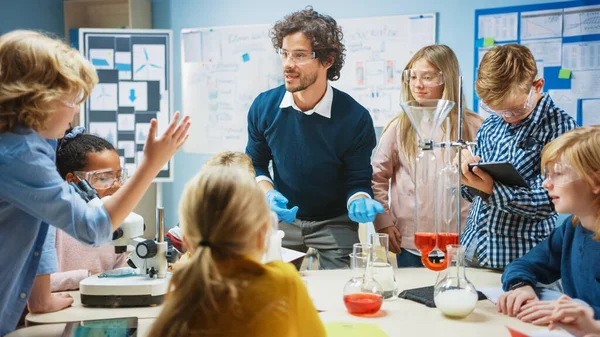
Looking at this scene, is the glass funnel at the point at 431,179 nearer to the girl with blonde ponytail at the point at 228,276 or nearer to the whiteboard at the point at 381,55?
the girl with blonde ponytail at the point at 228,276

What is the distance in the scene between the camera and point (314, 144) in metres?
2.51

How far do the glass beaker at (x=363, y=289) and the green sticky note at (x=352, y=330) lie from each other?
8 cm

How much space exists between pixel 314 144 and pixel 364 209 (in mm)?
453

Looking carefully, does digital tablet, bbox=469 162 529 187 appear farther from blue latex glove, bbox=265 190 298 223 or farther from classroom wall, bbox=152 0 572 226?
classroom wall, bbox=152 0 572 226

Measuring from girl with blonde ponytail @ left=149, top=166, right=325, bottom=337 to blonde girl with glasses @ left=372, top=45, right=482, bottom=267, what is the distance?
147cm

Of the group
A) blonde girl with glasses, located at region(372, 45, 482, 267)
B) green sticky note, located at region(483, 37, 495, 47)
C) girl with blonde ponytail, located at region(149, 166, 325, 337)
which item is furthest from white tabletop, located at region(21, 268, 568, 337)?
green sticky note, located at region(483, 37, 495, 47)

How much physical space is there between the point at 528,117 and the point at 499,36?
2.21 meters

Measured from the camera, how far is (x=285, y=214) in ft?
7.24

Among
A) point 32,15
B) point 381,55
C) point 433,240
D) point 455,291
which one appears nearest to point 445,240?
point 433,240

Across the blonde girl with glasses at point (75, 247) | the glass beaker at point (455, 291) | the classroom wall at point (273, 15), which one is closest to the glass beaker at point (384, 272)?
the glass beaker at point (455, 291)

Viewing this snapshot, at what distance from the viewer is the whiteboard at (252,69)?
4254 mm

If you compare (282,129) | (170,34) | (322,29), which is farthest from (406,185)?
(170,34)

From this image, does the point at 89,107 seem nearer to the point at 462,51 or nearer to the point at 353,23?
the point at 353,23

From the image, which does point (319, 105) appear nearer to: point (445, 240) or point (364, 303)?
point (445, 240)
